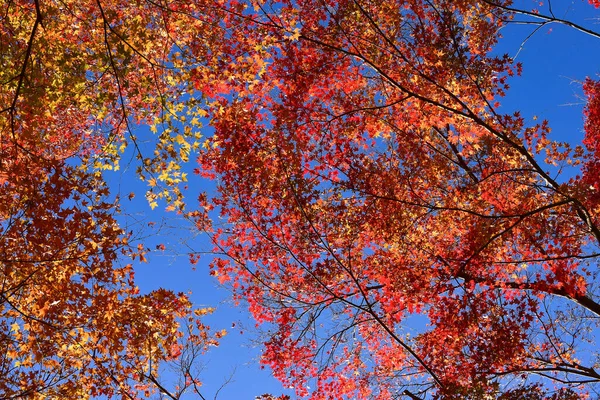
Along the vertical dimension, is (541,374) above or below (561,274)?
below

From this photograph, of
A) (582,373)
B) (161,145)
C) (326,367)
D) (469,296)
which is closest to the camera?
(161,145)

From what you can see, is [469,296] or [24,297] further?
[469,296]

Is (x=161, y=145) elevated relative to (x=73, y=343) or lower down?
elevated

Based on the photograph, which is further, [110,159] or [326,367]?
[326,367]

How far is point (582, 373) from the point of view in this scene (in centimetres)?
A: 1071

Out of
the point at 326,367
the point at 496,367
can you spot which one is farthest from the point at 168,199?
the point at 496,367

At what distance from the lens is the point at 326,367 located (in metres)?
12.6

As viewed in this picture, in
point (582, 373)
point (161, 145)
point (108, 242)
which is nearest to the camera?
point (108, 242)

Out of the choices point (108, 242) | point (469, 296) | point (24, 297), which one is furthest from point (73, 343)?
point (469, 296)

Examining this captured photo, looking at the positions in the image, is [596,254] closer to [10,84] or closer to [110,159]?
[110,159]

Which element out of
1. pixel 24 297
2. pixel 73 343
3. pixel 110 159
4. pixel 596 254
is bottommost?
pixel 73 343

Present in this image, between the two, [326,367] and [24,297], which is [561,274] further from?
[24,297]

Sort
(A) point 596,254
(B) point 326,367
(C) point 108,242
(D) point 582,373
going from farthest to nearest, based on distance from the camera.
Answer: (B) point 326,367
(D) point 582,373
(A) point 596,254
(C) point 108,242

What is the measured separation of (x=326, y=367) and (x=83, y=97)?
867 centimetres
